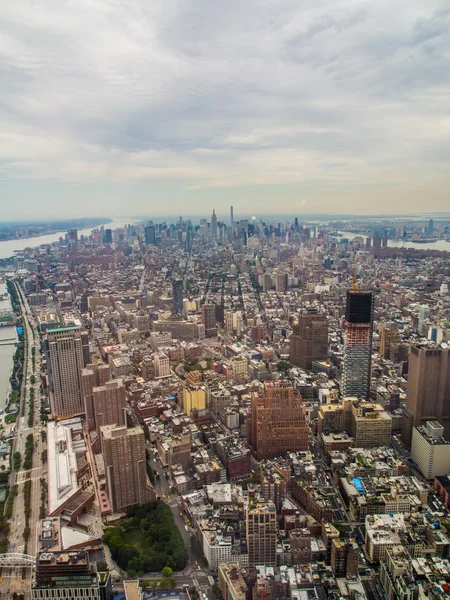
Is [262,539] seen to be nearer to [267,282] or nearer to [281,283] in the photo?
[281,283]

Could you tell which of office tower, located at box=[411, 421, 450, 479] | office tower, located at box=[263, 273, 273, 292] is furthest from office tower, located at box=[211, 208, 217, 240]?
office tower, located at box=[411, 421, 450, 479]

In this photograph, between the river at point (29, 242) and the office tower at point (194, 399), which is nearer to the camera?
the office tower at point (194, 399)

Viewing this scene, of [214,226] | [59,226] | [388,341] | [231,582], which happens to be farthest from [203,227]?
[231,582]

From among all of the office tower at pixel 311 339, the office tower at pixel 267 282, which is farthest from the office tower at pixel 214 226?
the office tower at pixel 311 339

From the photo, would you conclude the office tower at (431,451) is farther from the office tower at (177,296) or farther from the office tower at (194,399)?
the office tower at (177,296)

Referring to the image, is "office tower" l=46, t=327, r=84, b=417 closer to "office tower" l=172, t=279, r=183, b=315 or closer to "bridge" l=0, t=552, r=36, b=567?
"bridge" l=0, t=552, r=36, b=567

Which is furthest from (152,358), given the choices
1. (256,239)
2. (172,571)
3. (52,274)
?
(256,239)

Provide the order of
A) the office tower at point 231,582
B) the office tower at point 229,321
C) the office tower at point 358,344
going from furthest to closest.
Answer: the office tower at point 229,321 < the office tower at point 358,344 < the office tower at point 231,582
